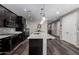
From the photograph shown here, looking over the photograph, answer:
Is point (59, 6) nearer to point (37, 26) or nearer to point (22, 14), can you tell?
point (37, 26)

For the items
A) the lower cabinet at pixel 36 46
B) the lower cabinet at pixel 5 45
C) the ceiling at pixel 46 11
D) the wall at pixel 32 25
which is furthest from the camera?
the lower cabinet at pixel 36 46

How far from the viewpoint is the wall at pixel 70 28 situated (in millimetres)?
2885

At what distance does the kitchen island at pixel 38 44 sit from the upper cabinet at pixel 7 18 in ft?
2.59

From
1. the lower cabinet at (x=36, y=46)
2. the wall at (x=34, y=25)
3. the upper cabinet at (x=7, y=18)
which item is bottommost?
the lower cabinet at (x=36, y=46)

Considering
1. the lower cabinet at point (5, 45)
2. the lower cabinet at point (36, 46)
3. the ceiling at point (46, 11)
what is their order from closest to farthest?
the ceiling at point (46, 11) → the lower cabinet at point (5, 45) → the lower cabinet at point (36, 46)

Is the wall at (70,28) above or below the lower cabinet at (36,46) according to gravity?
above

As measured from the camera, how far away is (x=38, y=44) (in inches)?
127

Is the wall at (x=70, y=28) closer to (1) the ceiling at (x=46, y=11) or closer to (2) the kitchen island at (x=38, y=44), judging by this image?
(1) the ceiling at (x=46, y=11)

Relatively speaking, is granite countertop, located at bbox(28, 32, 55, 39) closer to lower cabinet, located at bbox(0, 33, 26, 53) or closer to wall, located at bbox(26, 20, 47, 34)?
wall, located at bbox(26, 20, 47, 34)

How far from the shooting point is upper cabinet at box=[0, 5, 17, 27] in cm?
304

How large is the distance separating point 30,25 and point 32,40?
0.60m

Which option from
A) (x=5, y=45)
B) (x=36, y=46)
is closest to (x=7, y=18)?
(x=5, y=45)

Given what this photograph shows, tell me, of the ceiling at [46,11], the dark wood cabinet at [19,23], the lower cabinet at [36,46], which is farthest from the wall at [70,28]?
the dark wood cabinet at [19,23]

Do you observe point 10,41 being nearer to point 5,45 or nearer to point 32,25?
point 5,45
